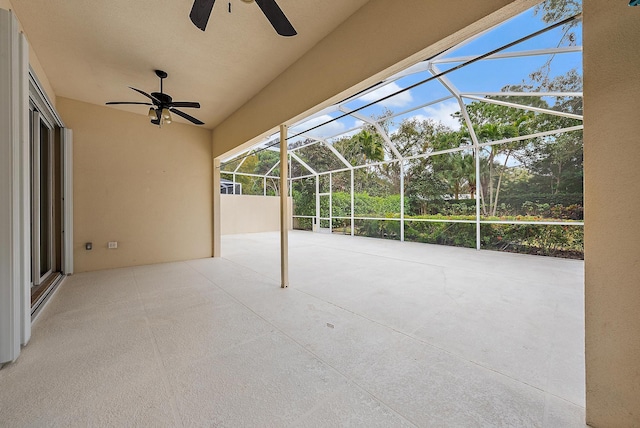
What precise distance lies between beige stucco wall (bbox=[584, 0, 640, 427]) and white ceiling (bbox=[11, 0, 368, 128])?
1830mm

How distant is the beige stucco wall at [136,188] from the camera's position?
4.45m

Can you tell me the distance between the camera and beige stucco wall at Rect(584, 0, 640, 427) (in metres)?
1.14

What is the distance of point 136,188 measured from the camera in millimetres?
4930

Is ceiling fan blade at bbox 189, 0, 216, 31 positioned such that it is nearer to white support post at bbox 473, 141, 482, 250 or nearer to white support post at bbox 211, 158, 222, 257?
white support post at bbox 211, 158, 222, 257

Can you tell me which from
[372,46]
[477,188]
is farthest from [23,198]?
[477,188]

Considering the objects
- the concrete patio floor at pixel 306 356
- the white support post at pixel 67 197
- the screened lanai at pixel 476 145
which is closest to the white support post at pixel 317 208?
the screened lanai at pixel 476 145

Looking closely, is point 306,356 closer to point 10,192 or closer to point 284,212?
point 284,212

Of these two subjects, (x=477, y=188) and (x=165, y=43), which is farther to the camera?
(x=477, y=188)

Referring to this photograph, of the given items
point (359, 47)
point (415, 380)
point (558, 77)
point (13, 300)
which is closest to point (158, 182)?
point (13, 300)

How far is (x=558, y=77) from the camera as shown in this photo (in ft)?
16.6

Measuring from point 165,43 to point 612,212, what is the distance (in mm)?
3953

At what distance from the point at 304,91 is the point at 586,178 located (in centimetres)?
265

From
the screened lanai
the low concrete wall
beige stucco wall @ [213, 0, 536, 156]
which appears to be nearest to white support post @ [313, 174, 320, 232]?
the screened lanai

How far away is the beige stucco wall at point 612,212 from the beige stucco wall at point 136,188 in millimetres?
5919
